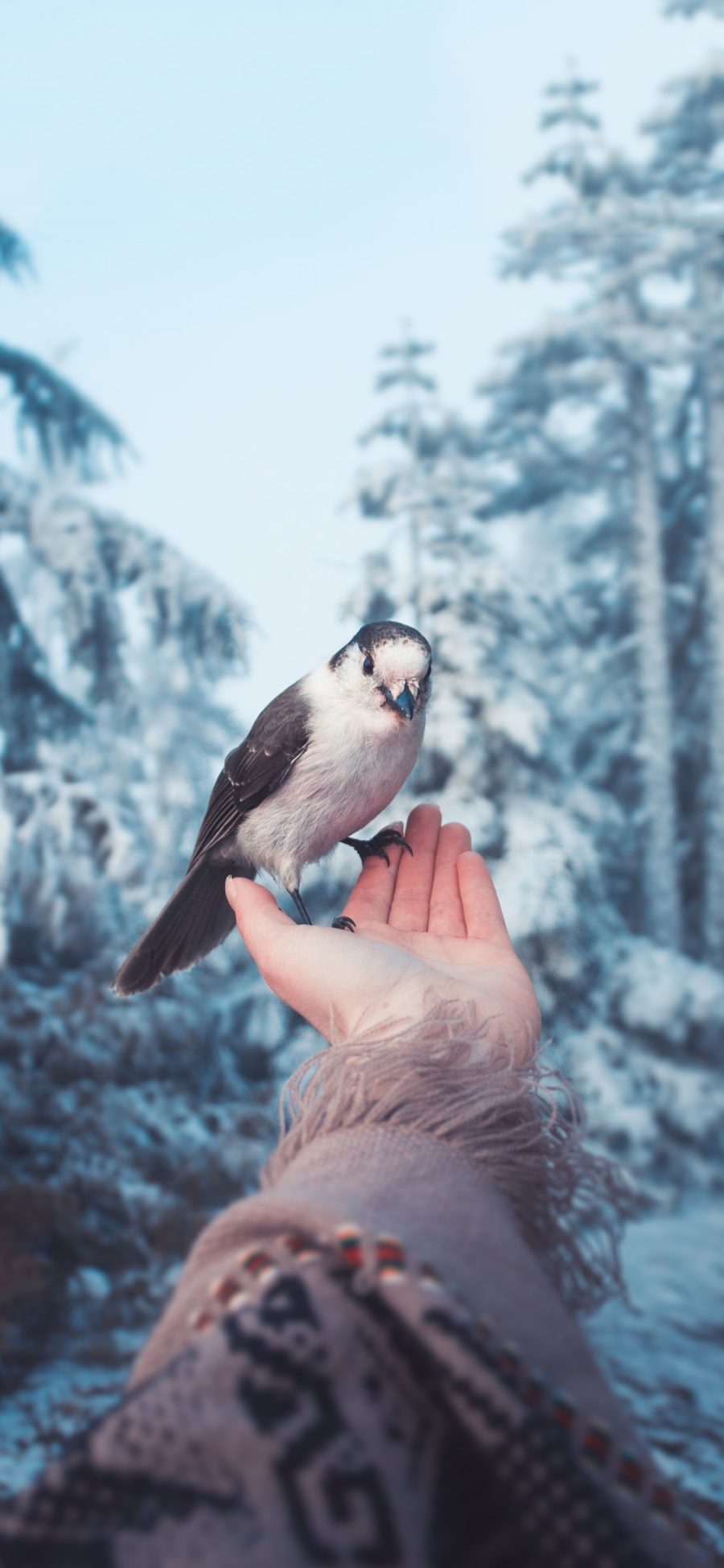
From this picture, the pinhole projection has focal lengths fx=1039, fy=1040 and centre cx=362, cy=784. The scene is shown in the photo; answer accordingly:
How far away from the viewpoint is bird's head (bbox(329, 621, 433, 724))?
3.08ft

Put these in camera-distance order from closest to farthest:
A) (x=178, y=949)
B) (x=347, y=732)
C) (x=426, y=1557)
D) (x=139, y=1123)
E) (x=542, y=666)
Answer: (x=426, y=1557) < (x=347, y=732) < (x=178, y=949) < (x=139, y=1123) < (x=542, y=666)

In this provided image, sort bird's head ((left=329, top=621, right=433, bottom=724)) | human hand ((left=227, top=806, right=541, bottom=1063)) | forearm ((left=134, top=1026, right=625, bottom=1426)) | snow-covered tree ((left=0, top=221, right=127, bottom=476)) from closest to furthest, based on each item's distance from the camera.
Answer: forearm ((left=134, top=1026, right=625, bottom=1426)) → human hand ((left=227, top=806, right=541, bottom=1063)) → bird's head ((left=329, top=621, right=433, bottom=724)) → snow-covered tree ((left=0, top=221, right=127, bottom=476))

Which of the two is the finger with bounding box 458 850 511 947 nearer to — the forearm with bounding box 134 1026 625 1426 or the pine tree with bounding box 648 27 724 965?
the forearm with bounding box 134 1026 625 1426

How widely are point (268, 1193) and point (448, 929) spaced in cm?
53

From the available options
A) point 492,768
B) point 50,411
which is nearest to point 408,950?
point 492,768

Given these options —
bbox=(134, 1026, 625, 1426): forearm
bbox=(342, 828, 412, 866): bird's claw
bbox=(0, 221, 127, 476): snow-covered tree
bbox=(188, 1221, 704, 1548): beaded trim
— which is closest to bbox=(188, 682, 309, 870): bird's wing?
bbox=(342, 828, 412, 866): bird's claw

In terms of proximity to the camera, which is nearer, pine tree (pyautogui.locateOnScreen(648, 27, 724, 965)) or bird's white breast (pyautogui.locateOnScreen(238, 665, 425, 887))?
bird's white breast (pyautogui.locateOnScreen(238, 665, 425, 887))

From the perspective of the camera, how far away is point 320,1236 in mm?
499

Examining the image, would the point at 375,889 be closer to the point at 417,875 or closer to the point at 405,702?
the point at 417,875

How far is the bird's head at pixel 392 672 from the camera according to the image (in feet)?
3.08

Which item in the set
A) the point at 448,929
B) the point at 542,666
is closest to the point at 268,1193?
the point at 448,929

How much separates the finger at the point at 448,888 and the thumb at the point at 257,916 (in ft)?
0.59

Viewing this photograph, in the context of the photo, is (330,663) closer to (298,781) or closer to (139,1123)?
(298,781)

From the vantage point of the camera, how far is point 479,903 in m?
1.03
